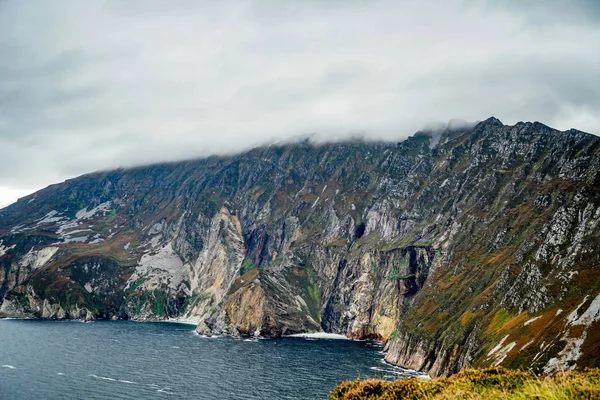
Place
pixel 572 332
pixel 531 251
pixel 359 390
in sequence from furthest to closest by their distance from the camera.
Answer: pixel 531 251 < pixel 572 332 < pixel 359 390

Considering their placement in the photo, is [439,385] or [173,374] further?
[173,374]

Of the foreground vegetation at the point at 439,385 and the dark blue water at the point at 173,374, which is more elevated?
the foreground vegetation at the point at 439,385

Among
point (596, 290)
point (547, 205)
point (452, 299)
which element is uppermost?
point (547, 205)

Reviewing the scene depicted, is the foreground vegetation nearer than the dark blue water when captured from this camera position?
Yes

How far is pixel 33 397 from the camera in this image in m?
123

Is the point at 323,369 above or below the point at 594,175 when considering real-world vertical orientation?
below

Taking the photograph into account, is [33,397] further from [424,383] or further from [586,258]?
[586,258]

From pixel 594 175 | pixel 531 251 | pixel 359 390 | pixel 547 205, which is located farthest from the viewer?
pixel 547 205

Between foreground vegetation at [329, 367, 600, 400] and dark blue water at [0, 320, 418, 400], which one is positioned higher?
foreground vegetation at [329, 367, 600, 400]

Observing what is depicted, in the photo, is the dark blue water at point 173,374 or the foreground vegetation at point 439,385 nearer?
the foreground vegetation at point 439,385

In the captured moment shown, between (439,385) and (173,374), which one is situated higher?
(439,385)

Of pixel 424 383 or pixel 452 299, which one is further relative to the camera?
pixel 452 299

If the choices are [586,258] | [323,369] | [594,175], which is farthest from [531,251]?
[323,369]

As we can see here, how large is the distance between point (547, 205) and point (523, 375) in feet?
568
